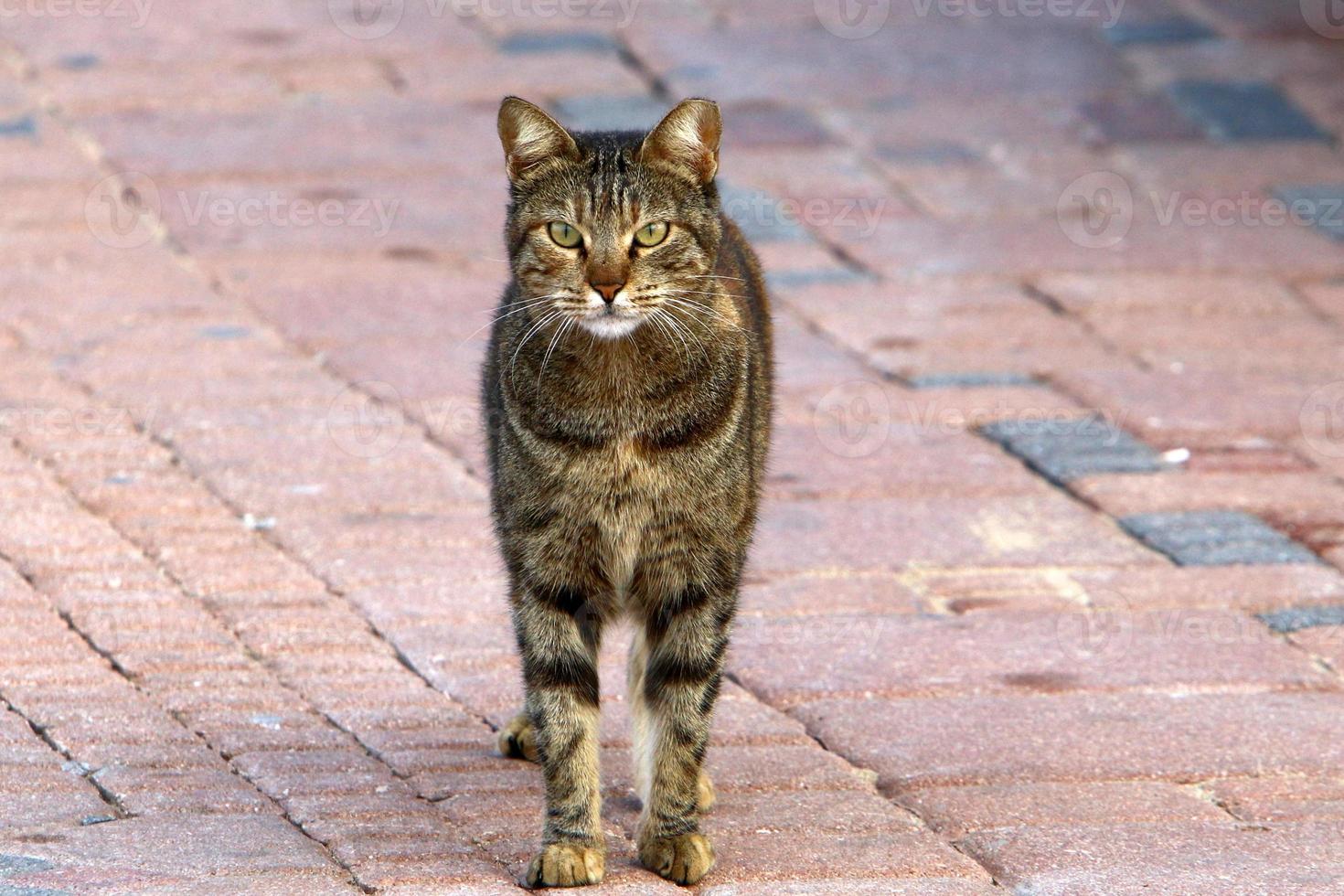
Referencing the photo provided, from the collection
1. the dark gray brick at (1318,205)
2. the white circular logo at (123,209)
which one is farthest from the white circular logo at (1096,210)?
the white circular logo at (123,209)

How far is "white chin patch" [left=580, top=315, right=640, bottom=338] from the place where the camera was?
133 inches

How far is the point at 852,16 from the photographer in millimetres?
9633

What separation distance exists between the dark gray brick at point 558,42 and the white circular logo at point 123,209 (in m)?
2.16

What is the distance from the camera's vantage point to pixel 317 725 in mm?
3973

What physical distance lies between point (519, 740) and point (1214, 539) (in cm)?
229

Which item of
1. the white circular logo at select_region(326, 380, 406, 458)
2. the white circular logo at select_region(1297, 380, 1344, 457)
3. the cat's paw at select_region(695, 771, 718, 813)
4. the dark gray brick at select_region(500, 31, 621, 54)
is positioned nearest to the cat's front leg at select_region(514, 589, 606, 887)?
the cat's paw at select_region(695, 771, 718, 813)

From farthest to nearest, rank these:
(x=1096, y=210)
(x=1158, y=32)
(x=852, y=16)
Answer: (x=852, y=16)
(x=1158, y=32)
(x=1096, y=210)

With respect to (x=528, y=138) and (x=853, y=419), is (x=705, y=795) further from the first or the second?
(x=853, y=419)

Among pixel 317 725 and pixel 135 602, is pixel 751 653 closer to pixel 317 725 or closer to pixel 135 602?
pixel 317 725

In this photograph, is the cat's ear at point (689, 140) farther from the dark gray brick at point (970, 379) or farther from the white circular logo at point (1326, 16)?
the white circular logo at point (1326, 16)

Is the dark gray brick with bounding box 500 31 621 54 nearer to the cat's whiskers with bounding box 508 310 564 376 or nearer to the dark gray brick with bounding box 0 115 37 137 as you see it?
the dark gray brick with bounding box 0 115 37 137

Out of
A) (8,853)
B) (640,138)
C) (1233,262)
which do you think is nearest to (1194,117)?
(1233,262)

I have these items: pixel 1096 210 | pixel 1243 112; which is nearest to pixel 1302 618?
pixel 1096 210

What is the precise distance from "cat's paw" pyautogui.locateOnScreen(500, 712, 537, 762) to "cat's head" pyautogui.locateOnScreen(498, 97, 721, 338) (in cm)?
91
